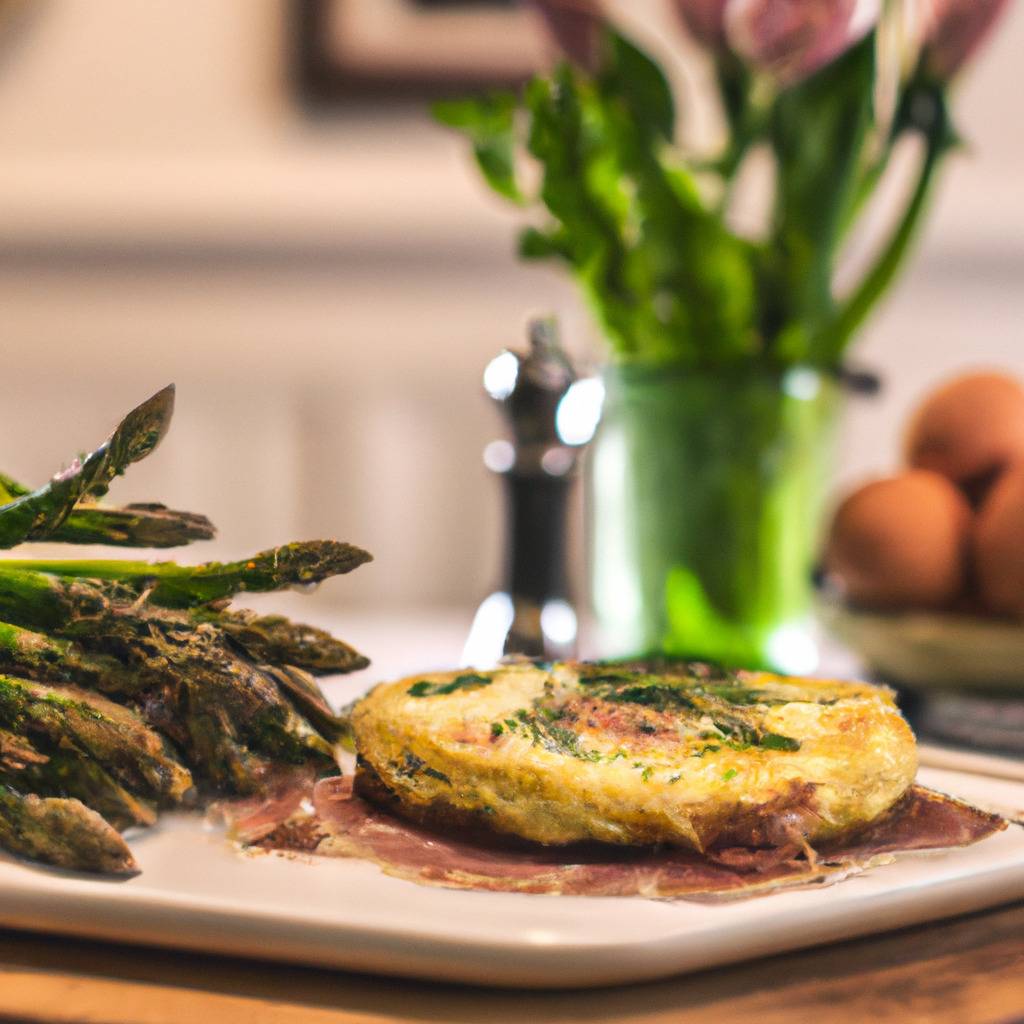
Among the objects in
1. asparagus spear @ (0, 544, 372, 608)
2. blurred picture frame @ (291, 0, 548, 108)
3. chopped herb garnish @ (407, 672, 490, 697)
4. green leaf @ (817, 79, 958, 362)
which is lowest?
chopped herb garnish @ (407, 672, 490, 697)

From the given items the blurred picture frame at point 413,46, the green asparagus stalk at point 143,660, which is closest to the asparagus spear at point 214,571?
the green asparagus stalk at point 143,660

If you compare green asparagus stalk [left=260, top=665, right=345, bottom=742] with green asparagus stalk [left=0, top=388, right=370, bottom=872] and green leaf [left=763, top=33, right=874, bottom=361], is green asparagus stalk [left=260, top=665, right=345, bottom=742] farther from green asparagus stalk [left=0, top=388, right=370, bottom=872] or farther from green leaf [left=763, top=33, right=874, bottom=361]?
green leaf [left=763, top=33, right=874, bottom=361]

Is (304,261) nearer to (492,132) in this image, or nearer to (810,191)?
(492,132)

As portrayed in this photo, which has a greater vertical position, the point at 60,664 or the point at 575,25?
the point at 575,25

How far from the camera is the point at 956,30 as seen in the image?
2.46 ft

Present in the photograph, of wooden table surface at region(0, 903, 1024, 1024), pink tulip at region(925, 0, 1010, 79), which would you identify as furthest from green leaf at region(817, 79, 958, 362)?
wooden table surface at region(0, 903, 1024, 1024)

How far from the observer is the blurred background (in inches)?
57.7

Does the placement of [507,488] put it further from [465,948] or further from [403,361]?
[403,361]

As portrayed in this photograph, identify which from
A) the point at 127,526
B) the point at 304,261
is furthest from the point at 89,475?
the point at 304,261

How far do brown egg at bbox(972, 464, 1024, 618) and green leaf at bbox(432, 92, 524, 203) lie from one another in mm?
359

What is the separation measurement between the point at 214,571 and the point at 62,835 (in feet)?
0.31

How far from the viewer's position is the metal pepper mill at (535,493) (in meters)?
0.65

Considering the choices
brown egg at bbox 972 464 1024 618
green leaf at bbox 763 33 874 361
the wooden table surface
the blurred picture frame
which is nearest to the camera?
the wooden table surface

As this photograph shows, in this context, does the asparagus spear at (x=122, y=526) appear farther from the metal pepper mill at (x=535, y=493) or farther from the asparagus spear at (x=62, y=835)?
the metal pepper mill at (x=535, y=493)
